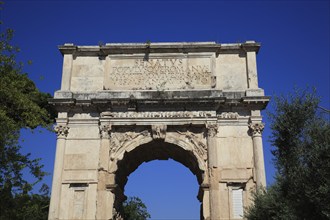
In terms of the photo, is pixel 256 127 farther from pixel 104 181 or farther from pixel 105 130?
pixel 104 181

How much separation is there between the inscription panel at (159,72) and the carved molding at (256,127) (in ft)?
7.77

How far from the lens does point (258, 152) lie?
53.6 ft

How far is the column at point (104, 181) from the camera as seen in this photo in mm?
15773

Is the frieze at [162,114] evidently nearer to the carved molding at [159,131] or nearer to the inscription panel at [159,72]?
the carved molding at [159,131]

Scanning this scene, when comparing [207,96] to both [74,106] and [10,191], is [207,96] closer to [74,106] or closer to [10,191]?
[74,106]

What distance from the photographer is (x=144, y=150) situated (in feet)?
59.1

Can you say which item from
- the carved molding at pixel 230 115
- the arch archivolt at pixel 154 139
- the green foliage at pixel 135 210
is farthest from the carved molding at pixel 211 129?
the green foliage at pixel 135 210

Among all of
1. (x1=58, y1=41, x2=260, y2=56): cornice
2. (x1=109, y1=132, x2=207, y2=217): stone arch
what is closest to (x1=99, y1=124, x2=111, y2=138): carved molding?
(x1=109, y1=132, x2=207, y2=217): stone arch

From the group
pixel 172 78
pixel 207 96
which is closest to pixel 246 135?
pixel 207 96

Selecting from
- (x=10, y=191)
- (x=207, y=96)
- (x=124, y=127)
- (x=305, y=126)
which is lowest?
(x=10, y=191)

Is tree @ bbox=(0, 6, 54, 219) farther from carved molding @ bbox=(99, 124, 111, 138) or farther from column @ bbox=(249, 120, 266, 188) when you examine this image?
column @ bbox=(249, 120, 266, 188)

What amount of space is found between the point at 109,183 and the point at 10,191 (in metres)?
3.90

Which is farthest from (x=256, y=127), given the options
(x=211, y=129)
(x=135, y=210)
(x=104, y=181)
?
(x=135, y=210)

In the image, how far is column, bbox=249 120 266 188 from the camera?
16.0 m
